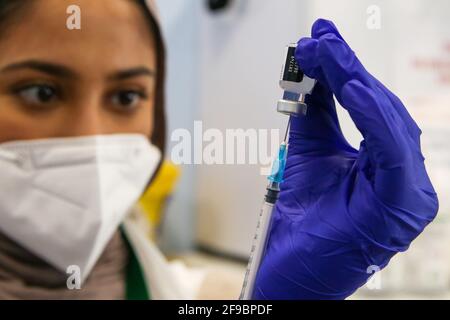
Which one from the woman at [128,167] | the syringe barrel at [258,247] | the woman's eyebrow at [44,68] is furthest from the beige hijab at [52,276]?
the syringe barrel at [258,247]

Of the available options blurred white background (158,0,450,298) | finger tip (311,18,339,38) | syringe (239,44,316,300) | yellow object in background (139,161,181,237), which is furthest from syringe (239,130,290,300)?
yellow object in background (139,161,181,237)

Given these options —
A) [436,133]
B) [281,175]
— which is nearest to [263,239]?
[281,175]

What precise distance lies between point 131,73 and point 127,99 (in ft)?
0.14

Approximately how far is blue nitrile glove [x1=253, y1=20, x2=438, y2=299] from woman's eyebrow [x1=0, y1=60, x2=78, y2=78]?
1.16ft

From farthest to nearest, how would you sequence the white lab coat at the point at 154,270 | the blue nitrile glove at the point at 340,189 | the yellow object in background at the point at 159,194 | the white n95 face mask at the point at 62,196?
the yellow object in background at the point at 159,194 < the white lab coat at the point at 154,270 < the white n95 face mask at the point at 62,196 < the blue nitrile glove at the point at 340,189

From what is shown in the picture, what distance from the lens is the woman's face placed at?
2.19ft

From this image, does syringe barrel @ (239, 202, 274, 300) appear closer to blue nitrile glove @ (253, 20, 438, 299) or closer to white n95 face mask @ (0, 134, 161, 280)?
blue nitrile glove @ (253, 20, 438, 299)

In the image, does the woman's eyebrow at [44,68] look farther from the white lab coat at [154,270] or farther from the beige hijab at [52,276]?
the white lab coat at [154,270]

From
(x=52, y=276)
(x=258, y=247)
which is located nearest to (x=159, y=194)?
(x=52, y=276)

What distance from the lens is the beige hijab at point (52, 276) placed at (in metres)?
0.66

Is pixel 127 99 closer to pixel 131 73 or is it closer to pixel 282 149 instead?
pixel 131 73

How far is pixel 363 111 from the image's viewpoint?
423 millimetres

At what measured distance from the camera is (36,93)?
68cm

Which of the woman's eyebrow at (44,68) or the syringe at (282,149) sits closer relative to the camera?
the syringe at (282,149)
